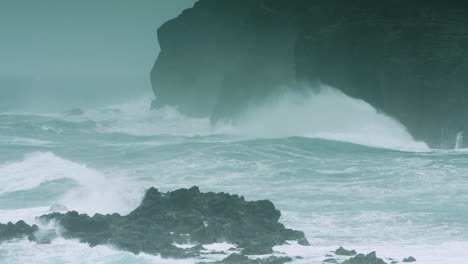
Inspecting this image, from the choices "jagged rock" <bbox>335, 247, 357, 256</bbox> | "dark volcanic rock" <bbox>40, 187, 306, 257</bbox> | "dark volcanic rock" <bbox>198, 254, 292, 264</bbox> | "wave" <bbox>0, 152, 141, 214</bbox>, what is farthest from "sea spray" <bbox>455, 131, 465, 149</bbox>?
"dark volcanic rock" <bbox>198, 254, 292, 264</bbox>

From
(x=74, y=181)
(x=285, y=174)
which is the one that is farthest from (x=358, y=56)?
(x=74, y=181)

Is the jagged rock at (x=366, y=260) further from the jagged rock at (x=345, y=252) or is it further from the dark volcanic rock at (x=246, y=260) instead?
the dark volcanic rock at (x=246, y=260)

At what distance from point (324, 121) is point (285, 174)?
14807mm

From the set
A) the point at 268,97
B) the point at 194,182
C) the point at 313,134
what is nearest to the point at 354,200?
the point at 194,182

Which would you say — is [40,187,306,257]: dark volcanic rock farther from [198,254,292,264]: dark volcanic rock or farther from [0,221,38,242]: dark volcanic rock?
[198,254,292,264]: dark volcanic rock

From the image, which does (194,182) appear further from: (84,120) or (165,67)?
(165,67)

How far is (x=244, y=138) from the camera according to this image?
132ft

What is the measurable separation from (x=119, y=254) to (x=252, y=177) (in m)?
11.7

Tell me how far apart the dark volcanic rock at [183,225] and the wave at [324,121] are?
1707 cm

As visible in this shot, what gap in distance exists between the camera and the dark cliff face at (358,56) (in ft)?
111

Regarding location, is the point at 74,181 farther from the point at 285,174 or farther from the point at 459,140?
the point at 459,140

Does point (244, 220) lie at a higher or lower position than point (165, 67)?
lower

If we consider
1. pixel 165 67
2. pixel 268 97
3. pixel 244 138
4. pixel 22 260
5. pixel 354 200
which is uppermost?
pixel 165 67

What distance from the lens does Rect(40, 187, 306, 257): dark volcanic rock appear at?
16.6 meters
